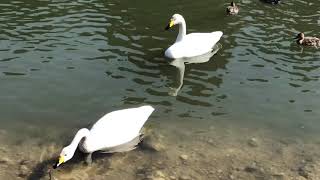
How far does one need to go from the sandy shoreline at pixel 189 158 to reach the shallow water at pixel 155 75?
0.20ft

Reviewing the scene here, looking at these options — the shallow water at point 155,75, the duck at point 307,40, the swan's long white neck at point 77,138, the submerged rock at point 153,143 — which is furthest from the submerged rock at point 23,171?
the duck at point 307,40

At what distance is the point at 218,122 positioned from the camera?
47.1ft

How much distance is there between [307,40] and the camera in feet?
61.0

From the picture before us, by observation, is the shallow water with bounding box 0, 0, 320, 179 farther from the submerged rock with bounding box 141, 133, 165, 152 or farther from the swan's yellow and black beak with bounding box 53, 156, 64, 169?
the swan's yellow and black beak with bounding box 53, 156, 64, 169

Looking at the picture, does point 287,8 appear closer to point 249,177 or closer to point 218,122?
point 218,122

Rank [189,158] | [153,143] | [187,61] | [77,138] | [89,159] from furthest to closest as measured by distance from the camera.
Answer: [187,61] → [153,143] → [189,158] → [89,159] → [77,138]

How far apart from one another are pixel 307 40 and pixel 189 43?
3.93 metres

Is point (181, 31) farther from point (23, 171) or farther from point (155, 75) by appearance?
point (23, 171)

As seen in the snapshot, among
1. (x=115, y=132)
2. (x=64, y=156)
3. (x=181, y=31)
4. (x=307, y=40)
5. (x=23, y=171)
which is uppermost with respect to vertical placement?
(x=181, y=31)

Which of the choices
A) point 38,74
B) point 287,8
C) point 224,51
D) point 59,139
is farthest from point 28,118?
point 287,8

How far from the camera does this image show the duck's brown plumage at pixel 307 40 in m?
18.6

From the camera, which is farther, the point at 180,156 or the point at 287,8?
the point at 287,8

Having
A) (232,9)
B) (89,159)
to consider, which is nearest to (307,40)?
(232,9)

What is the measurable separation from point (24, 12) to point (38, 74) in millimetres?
5443
